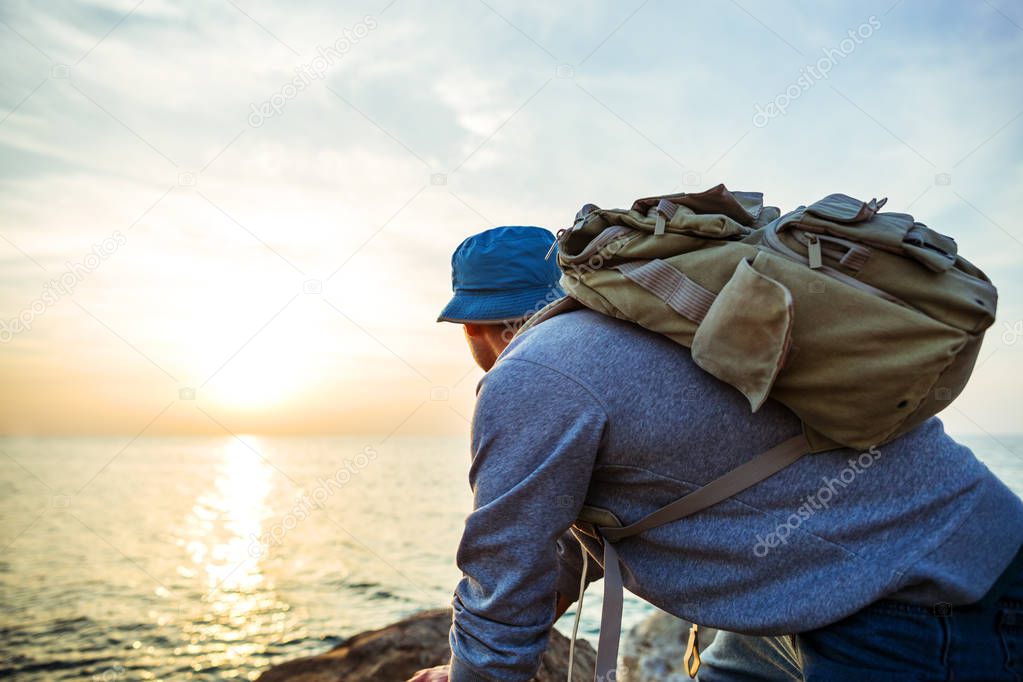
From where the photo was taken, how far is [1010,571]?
140 centimetres

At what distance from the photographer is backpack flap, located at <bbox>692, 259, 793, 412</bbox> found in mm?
1254

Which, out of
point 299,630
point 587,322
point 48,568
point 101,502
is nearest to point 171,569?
point 48,568

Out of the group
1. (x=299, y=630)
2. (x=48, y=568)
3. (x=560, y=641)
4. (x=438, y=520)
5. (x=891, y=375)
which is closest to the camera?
(x=891, y=375)

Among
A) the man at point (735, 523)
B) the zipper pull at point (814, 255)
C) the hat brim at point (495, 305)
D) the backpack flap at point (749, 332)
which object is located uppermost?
the hat brim at point (495, 305)

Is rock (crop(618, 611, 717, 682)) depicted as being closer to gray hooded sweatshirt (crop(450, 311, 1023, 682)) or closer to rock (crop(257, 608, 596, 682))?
rock (crop(257, 608, 596, 682))

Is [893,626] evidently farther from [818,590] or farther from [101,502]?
[101,502]

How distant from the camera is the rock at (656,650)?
190 inches

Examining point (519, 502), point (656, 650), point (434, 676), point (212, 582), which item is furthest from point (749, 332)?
point (212, 582)

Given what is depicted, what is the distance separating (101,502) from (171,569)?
82.9 ft

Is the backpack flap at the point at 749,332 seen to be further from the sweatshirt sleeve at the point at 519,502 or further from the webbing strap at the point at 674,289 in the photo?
the sweatshirt sleeve at the point at 519,502

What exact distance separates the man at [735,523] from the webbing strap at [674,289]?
0.32 feet

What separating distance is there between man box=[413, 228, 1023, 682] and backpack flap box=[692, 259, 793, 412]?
3.6 inches

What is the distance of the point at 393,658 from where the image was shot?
3822mm

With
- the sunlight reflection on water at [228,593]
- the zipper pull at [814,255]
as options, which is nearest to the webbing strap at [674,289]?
the zipper pull at [814,255]
